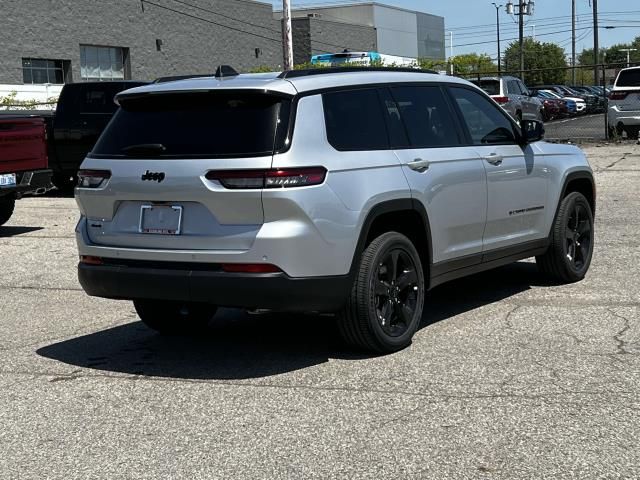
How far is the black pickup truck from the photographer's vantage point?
714 inches

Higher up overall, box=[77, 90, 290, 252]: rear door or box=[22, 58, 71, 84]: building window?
box=[22, 58, 71, 84]: building window

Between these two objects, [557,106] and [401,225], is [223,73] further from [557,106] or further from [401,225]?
[557,106]

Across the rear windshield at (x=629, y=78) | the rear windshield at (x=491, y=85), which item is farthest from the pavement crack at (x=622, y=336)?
the rear windshield at (x=491, y=85)

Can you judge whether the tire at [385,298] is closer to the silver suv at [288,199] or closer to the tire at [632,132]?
the silver suv at [288,199]

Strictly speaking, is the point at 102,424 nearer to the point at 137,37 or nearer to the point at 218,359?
the point at 218,359

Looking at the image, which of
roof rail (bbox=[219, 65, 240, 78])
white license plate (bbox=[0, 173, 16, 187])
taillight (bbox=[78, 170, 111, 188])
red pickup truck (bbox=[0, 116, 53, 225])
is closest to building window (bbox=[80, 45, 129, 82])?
red pickup truck (bbox=[0, 116, 53, 225])

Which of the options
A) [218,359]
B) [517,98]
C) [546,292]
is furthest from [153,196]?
[517,98]

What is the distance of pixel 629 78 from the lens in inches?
1103

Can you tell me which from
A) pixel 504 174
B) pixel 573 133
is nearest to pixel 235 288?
pixel 504 174

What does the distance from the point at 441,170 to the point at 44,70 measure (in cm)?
4272

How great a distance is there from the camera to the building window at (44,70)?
45.8 m

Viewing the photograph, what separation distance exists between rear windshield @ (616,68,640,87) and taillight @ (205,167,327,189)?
932 inches

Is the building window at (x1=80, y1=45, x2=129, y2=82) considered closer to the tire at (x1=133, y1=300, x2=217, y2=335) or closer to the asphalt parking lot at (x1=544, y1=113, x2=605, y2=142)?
the asphalt parking lot at (x1=544, y1=113, x2=605, y2=142)

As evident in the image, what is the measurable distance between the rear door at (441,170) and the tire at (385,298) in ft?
1.16
